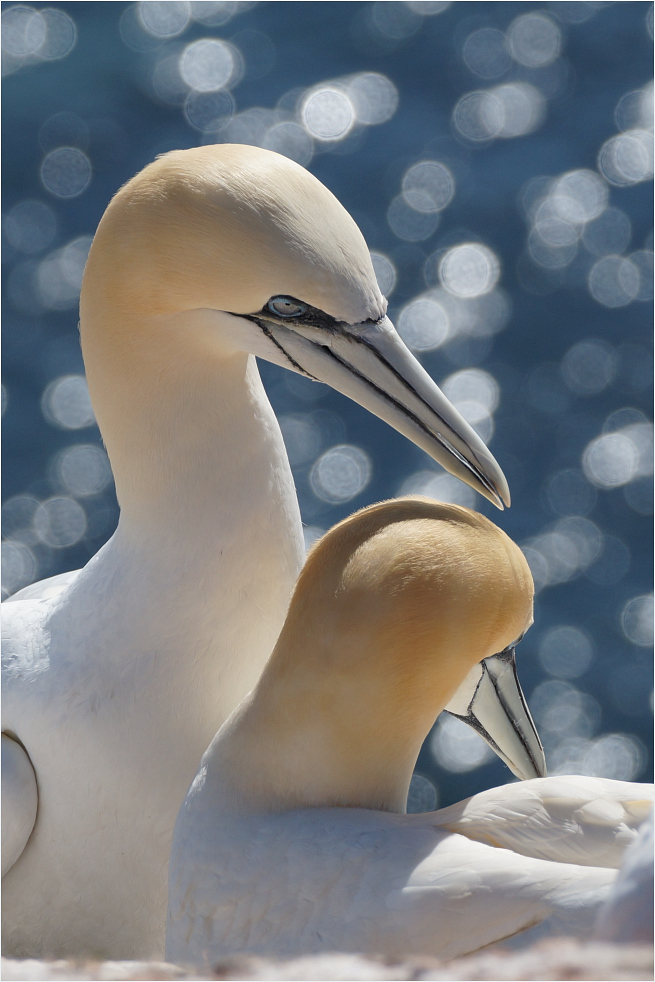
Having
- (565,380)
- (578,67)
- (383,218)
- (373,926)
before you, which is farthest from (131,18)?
(373,926)

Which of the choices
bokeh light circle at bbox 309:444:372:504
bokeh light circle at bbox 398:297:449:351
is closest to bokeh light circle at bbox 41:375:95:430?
bokeh light circle at bbox 309:444:372:504

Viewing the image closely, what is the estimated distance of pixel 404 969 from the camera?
74cm

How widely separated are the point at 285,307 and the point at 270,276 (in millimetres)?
77

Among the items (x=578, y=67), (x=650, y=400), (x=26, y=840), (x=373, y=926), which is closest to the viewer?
(x=373, y=926)

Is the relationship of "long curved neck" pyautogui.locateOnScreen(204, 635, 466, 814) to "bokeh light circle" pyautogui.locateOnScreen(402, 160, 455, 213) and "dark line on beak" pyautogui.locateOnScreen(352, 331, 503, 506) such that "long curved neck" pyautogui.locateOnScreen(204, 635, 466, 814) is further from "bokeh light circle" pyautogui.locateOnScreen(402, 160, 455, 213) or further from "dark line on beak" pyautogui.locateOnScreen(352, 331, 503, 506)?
"bokeh light circle" pyautogui.locateOnScreen(402, 160, 455, 213)

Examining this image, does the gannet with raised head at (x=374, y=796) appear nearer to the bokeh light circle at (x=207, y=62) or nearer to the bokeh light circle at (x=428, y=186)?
the bokeh light circle at (x=428, y=186)

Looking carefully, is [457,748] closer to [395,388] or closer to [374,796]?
[374,796]

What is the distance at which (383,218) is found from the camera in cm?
643

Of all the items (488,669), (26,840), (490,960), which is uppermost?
(490,960)

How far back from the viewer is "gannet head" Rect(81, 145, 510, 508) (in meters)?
1.88

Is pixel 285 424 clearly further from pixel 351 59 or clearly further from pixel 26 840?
pixel 26 840

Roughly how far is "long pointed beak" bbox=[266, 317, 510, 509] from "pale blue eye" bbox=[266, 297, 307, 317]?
4cm

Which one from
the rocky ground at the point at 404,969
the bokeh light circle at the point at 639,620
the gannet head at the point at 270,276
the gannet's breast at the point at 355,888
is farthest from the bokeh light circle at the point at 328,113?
the rocky ground at the point at 404,969

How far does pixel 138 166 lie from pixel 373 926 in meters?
5.52
